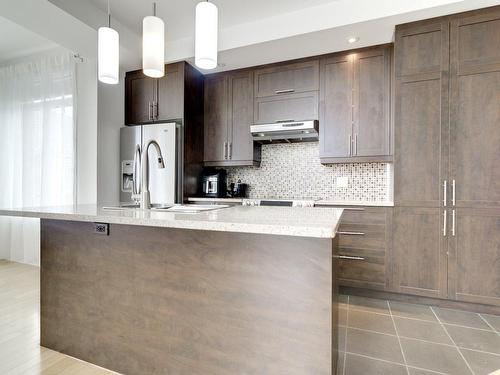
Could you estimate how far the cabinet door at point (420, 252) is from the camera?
96.7 inches

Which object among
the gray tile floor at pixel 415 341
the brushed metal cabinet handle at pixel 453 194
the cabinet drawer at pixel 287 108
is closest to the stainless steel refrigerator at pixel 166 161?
the cabinet drawer at pixel 287 108

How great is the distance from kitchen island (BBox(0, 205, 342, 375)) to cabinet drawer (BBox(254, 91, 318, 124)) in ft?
6.61

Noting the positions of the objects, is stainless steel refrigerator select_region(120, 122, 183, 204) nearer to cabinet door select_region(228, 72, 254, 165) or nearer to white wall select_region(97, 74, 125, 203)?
white wall select_region(97, 74, 125, 203)

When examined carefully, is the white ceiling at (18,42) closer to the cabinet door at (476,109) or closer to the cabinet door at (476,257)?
the cabinet door at (476,109)

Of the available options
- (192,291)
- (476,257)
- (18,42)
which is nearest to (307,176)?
(476,257)

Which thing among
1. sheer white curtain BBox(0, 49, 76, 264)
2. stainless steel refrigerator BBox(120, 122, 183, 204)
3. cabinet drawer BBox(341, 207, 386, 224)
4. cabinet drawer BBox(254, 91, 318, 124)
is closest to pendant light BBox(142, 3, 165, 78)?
stainless steel refrigerator BBox(120, 122, 183, 204)

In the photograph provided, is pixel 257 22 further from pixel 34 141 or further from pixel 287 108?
pixel 34 141

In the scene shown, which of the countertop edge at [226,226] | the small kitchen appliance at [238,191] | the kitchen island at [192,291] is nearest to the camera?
the countertop edge at [226,226]

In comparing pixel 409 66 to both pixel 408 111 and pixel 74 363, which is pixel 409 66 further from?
pixel 74 363

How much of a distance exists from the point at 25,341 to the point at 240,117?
2853 mm

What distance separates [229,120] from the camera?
3.55m

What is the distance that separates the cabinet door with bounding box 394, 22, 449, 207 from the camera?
8.09 feet

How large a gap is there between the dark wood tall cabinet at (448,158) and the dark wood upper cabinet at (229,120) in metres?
1.63

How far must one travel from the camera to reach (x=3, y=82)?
154 inches
